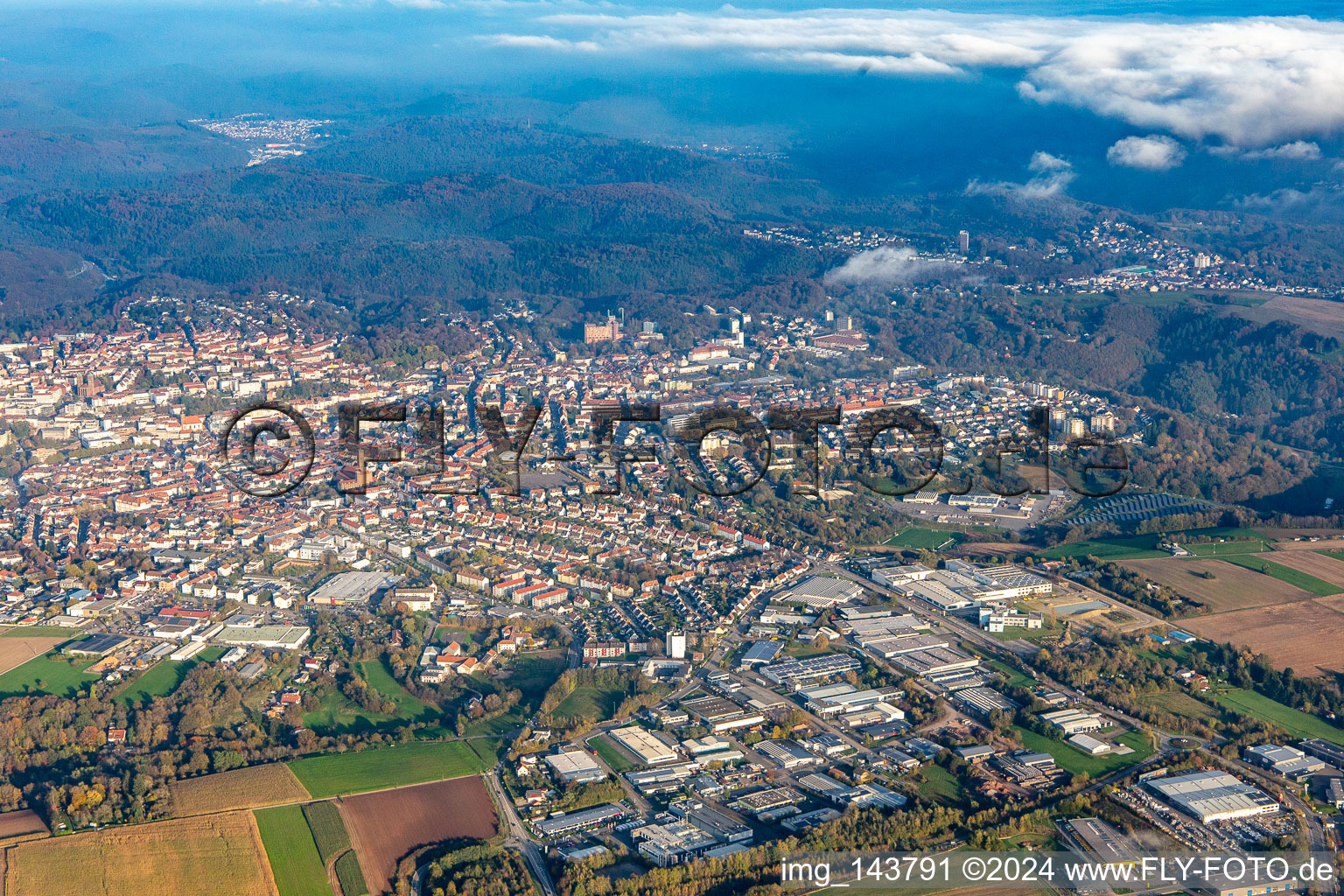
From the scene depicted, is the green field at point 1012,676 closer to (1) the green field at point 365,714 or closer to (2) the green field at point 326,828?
(1) the green field at point 365,714

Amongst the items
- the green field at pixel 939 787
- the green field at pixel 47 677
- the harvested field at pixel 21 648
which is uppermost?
the green field at pixel 939 787

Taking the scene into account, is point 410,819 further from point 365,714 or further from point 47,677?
point 47,677

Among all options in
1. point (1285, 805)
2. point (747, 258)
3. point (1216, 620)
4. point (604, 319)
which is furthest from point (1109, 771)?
point (747, 258)

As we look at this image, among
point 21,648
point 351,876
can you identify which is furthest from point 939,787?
point 21,648

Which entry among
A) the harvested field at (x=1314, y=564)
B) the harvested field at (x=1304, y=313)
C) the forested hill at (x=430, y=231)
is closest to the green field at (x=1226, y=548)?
the harvested field at (x=1314, y=564)

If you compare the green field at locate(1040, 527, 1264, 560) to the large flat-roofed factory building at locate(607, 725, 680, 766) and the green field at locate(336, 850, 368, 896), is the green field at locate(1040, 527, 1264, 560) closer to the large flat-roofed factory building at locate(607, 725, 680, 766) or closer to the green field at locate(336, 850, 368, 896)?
the large flat-roofed factory building at locate(607, 725, 680, 766)

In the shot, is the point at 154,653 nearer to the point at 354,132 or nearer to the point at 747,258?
the point at 747,258
